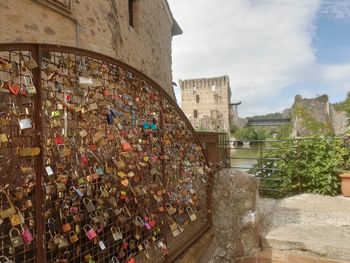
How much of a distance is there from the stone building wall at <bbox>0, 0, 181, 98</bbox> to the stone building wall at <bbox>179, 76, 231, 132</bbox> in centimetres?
2414

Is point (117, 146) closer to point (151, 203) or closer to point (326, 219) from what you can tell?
point (151, 203)

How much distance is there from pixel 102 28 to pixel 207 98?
3001 cm

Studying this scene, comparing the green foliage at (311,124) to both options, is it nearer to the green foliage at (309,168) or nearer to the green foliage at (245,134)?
the green foliage at (309,168)

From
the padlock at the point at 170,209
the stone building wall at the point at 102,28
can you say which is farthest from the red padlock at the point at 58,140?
the stone building wall at the point at 102,28

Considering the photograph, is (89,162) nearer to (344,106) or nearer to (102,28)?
(102,28)

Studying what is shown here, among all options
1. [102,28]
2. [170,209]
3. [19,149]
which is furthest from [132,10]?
[19,149]

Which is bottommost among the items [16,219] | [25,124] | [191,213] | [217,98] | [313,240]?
[313,240]

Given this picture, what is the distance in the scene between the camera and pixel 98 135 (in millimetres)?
1910

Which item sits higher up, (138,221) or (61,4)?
(61,4)

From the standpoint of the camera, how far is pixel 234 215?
356cm

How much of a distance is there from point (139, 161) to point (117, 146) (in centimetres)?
23

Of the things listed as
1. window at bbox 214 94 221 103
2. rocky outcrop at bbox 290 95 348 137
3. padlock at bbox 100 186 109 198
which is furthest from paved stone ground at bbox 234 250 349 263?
window at bbox 214 94 221 103

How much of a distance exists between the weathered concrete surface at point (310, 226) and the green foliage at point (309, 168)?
436mm

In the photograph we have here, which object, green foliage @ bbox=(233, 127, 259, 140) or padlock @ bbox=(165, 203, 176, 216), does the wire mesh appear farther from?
green foliage @ bbox=(233, 127, 259, 140)
